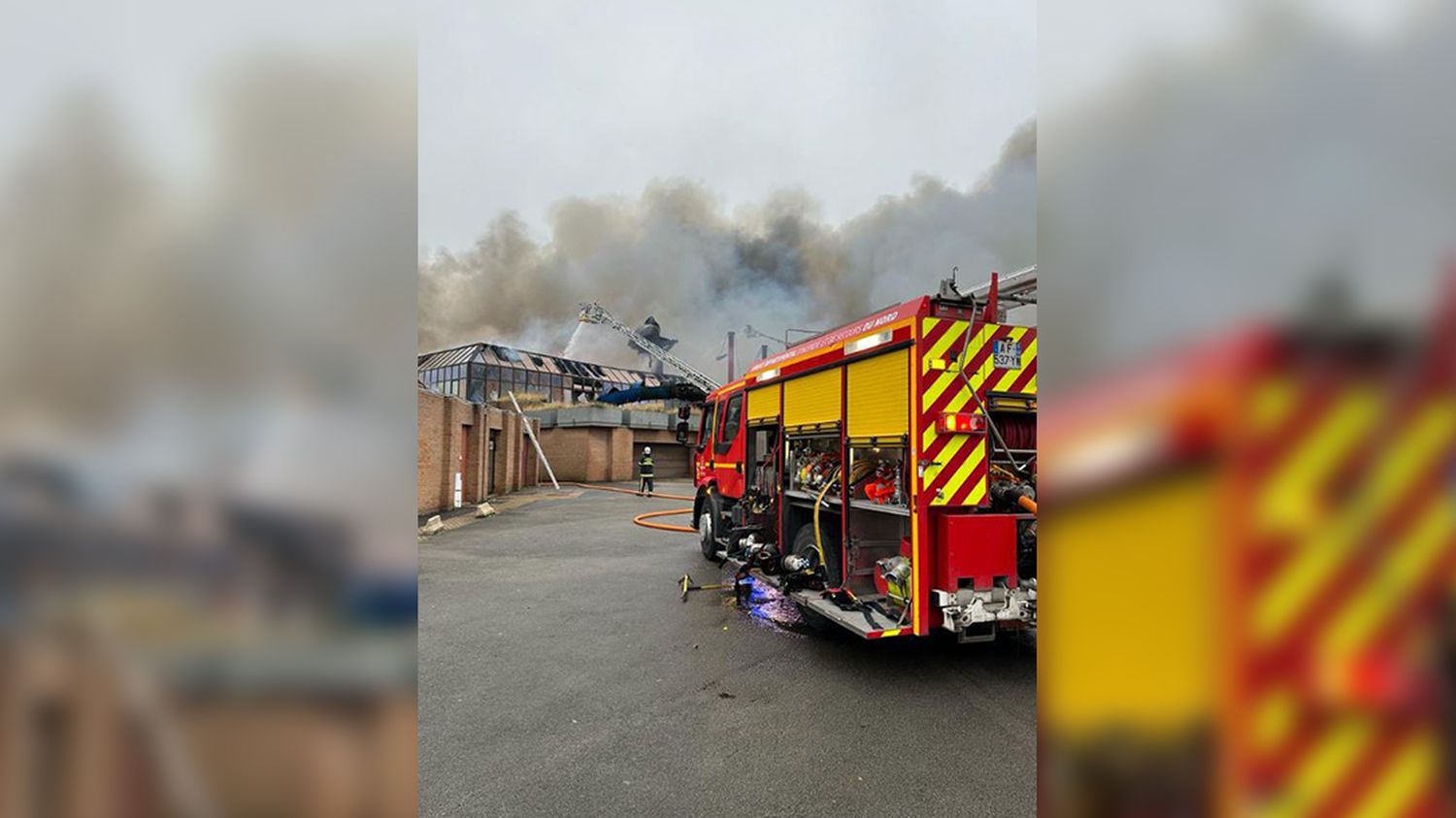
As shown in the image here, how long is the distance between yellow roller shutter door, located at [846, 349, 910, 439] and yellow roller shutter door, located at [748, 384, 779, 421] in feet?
5.10

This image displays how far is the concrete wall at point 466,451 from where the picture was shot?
15.1 m

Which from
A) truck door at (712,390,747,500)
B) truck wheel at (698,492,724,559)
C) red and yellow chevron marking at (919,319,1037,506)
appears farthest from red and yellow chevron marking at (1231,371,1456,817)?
truck wheel at (698,492,724,559)

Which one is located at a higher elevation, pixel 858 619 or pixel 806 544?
pixel 806 544

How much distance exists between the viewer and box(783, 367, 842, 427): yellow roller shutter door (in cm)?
558

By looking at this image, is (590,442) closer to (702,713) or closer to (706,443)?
(706,443)

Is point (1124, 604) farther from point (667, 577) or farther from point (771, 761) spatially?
point (667, 577)

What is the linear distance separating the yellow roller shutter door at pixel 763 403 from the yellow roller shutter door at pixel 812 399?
298 millimetres

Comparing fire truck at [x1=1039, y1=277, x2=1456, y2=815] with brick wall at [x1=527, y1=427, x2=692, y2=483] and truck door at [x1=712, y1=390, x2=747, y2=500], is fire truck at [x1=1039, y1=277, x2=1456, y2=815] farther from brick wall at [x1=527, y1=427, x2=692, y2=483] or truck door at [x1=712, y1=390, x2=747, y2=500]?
brick wall at [x1=527, y1=427, x2=692, y2=483]

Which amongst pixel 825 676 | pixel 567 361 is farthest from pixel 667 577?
pixel 567 361

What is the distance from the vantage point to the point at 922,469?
443 centimetres

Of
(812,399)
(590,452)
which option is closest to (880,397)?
(812,399)

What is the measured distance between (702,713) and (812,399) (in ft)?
9.16

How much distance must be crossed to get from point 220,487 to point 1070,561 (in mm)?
1023

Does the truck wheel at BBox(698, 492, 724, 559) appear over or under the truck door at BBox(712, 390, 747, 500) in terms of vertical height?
under
